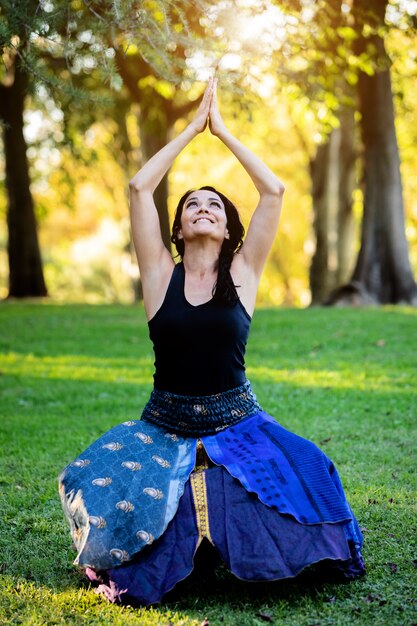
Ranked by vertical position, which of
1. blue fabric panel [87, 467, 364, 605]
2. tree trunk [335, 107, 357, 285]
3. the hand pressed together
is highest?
tree trunk [335, 107, 357, 285]

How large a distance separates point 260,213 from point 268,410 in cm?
357

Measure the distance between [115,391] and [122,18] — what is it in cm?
425

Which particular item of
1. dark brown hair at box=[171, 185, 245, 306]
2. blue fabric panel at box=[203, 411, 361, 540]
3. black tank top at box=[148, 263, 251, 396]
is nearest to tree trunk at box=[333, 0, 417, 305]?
dark brown hair at box=[171, 185, 245, 306]

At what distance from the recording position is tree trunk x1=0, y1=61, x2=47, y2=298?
1786 centimetres

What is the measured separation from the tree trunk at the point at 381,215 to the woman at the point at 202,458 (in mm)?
9960

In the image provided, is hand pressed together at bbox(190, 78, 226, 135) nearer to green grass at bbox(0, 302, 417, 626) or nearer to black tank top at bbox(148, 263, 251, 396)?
black tank top at bbox(148, 263, 251, 396)

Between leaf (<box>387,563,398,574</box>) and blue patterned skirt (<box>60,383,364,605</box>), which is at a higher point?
blue patterned skirt (<box>60,383,364,605</box>)

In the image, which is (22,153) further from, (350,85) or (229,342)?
(229,342)

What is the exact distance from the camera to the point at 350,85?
14.3 meters

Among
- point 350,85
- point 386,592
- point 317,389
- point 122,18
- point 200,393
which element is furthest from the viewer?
point 350,85

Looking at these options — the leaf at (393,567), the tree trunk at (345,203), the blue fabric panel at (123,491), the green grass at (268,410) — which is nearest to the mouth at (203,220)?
the blue fabric panel at (123,491)

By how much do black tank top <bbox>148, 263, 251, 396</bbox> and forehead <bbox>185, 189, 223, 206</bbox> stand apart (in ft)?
2.08

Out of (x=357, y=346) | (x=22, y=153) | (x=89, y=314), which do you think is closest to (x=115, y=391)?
(x=357, y=346)

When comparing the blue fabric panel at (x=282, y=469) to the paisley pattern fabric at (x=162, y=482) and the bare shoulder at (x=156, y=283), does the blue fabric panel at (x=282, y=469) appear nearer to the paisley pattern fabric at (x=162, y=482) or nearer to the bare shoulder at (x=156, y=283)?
the paisley pattern fabric at (x=162, y=482)
